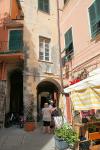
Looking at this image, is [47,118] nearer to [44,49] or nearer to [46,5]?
[44,49]

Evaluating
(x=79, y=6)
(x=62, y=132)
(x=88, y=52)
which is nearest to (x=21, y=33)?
(x=79, y=6)

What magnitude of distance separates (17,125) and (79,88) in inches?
357

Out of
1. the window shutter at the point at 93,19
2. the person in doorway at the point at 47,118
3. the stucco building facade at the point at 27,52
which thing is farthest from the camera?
the stucco building facade at the point at 27,52

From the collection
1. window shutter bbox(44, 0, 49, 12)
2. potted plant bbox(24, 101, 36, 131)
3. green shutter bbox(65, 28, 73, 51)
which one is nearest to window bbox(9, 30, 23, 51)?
window shutter bbox(44, 0, 49, 12)

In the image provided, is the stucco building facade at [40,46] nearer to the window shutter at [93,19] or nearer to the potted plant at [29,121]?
the potted plant at [29,121]

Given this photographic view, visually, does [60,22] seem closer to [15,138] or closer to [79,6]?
[79,6]

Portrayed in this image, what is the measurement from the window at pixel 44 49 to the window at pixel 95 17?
564cm

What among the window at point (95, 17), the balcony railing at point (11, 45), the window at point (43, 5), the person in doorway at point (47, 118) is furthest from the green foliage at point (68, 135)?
the window at point (43, 5)

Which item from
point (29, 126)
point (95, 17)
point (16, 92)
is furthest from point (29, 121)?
point (95, 17)

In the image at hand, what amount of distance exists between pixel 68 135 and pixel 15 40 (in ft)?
33.2

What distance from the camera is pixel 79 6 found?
41.4 feet

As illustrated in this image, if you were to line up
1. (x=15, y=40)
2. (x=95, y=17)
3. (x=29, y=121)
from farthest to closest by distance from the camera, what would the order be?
(x=15, y=40) → (x=29, y=121) → (x=95, y=17)

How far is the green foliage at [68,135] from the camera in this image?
750cm

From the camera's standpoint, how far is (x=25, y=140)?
1032 centimetres
